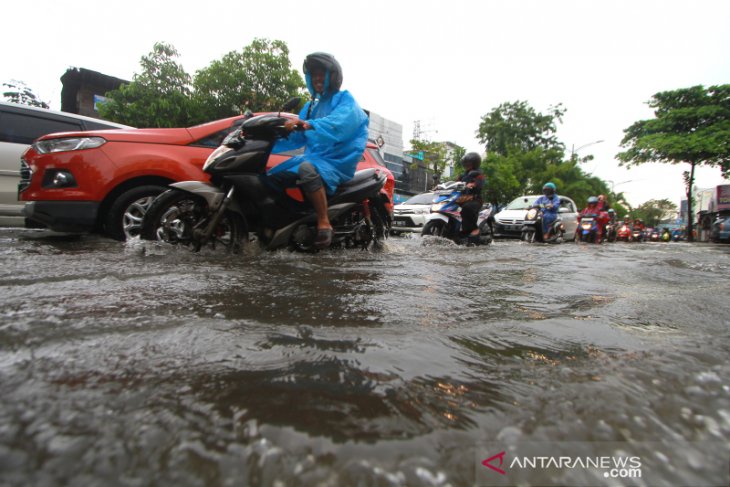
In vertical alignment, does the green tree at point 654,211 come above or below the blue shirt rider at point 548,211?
above

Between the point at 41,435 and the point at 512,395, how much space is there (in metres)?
0.75

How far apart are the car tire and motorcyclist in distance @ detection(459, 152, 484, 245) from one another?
440 centimetres

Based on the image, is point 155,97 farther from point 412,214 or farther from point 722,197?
point 722,197

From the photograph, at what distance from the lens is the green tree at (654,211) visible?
6334 centimetres

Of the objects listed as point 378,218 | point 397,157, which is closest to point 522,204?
point 378,218

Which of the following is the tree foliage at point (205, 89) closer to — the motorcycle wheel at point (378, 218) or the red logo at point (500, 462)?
the motorcycle wheel at point (378, 218)

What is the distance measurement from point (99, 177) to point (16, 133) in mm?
3191

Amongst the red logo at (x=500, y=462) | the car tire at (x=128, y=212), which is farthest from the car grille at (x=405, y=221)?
the red logo at (x=500, y=462)

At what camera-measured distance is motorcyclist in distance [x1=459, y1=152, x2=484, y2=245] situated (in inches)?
248

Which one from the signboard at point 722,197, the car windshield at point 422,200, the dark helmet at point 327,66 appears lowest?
the car windshield at point 422,200

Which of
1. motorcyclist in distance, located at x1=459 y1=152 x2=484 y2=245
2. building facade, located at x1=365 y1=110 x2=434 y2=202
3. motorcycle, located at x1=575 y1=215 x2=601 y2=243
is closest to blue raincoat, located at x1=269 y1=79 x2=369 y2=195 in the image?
motorcyclist in distance, located at x1=459 y1=152 x2=484 y2=245

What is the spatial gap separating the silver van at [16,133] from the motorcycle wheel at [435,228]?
16.0ft

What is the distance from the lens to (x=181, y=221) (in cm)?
302

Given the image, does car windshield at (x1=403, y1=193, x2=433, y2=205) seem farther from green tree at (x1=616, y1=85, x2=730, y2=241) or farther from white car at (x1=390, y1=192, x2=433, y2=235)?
green tree at (x1=616, y1=85, x2=730, y2=241)
